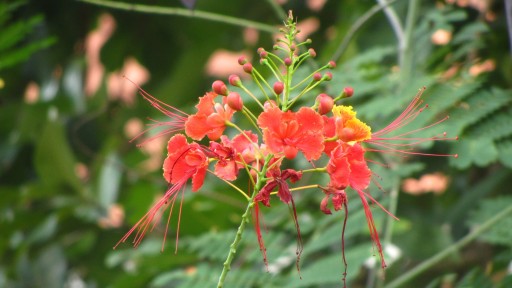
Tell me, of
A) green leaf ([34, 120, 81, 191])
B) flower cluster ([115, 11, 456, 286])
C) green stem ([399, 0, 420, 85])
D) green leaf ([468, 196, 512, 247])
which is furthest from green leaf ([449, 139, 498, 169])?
green leaf ([34, 120, 81, 191])

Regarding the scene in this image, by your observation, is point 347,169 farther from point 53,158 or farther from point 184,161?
point 53,158

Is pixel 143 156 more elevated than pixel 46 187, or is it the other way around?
pixel 143 156

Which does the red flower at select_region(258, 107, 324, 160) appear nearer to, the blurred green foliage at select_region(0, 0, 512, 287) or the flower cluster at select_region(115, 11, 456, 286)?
the flower cluster at select_region(115, 11, 456, 286)

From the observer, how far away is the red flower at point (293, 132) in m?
0.89

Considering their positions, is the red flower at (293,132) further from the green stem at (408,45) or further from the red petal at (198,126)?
the green stem at (408,45)

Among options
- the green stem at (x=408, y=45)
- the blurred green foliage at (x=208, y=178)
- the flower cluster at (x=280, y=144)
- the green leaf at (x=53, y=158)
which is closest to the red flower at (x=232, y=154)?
the flower cluster at (x=280, y=144)

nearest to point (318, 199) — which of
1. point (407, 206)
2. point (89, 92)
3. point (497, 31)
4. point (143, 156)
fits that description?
point (407, 206)

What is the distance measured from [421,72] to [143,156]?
41.2 inches

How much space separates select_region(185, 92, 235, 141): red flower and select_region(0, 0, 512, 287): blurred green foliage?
0.63m

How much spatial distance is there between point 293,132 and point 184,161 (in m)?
0.13

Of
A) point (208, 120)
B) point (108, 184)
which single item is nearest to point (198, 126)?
point (208, 120)

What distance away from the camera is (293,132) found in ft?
2.91

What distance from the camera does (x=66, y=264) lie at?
9.98ft

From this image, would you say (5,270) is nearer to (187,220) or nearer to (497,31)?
(187,220)
